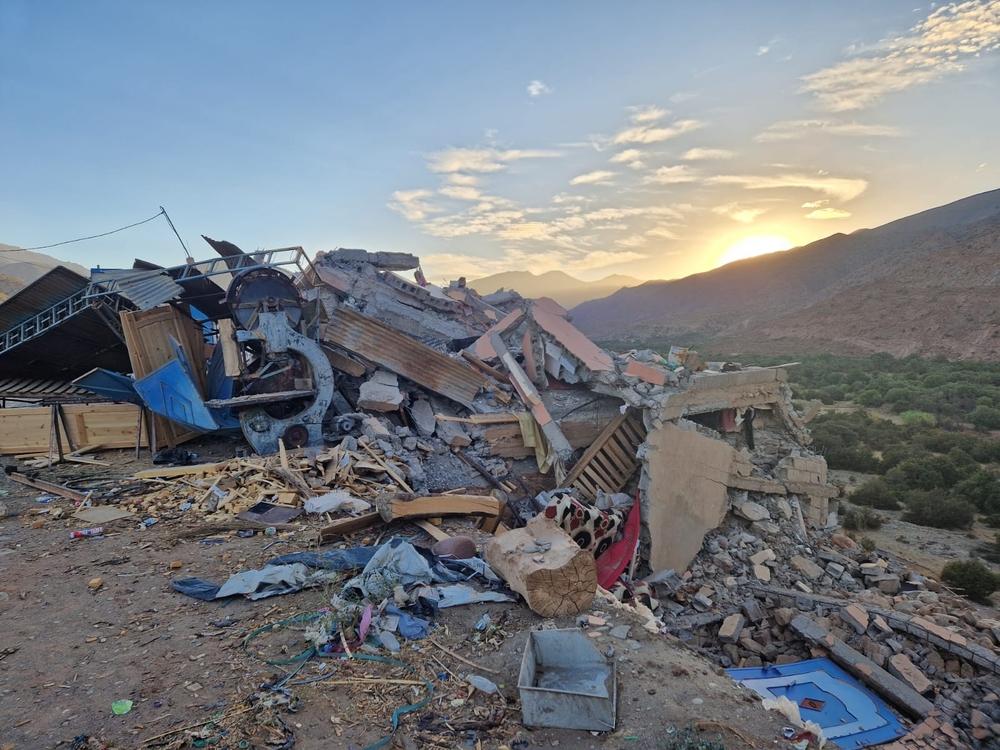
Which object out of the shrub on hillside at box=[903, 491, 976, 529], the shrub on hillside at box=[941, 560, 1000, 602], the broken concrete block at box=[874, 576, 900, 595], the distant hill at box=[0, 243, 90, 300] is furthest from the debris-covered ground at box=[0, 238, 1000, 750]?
the distant hill at box=[0, 243, 90, 300]

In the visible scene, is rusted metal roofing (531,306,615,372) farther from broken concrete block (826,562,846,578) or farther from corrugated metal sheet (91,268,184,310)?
corrugated metal sheet (91,268,184,310)

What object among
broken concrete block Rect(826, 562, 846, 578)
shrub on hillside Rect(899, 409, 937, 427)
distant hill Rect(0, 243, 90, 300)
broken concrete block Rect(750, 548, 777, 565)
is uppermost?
distant hill Rect(0, 243, 90, 300)

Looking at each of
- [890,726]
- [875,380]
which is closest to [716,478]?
[890,726]

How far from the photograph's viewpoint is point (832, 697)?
470 cm

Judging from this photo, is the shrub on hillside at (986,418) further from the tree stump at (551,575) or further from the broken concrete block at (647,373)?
the tree stump at (551,575)

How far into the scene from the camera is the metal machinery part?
8.10 m

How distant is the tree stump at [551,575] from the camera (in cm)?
403

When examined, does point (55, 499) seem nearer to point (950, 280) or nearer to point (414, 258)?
point (414, 258)

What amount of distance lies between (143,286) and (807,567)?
10.8m

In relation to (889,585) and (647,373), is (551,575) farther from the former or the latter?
(889,585)

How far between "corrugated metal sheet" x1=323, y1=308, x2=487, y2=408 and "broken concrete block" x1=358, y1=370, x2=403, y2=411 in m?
0.38

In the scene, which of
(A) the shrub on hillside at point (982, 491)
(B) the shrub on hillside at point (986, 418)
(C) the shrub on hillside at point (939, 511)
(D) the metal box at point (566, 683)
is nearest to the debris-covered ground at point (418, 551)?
(D) the metal box at point (566, 683)

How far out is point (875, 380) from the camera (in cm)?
2139

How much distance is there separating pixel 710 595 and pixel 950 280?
40.2 meters
